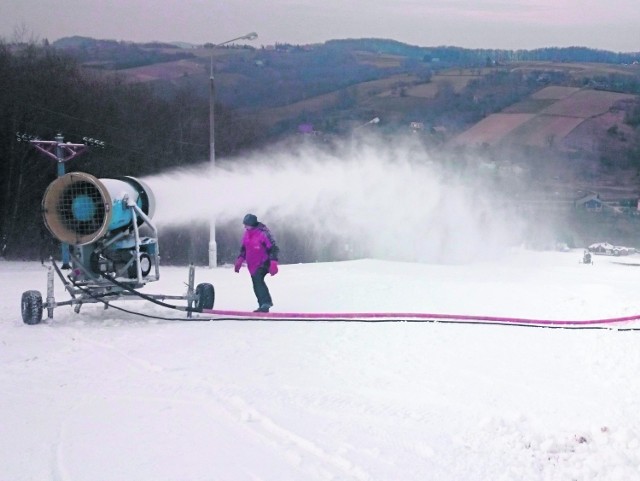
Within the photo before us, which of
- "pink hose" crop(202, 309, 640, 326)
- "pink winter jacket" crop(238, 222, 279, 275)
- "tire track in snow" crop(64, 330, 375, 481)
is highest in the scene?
"pink winter jacket" crop(238, 222, 279, 275)

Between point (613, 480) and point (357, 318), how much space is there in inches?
276

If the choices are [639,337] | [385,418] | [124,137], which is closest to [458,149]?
[124,137]

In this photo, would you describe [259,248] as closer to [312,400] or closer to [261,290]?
[261,290]

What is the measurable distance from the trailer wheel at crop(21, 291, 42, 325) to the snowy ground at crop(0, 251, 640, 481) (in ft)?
0.63

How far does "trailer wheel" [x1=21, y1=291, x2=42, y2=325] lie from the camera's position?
38.9 feet

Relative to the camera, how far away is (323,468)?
5883 mm

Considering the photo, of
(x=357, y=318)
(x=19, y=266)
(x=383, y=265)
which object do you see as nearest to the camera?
(x=357, y=318)

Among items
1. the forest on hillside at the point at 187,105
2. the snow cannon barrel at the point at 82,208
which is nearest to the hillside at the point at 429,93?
the forest on hillside at the point at 187,105

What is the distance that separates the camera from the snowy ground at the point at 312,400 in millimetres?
6016

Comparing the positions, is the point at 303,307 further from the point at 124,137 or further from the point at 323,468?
the point at 124,137

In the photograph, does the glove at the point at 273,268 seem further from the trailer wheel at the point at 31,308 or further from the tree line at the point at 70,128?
the tree line at the point at 70,128

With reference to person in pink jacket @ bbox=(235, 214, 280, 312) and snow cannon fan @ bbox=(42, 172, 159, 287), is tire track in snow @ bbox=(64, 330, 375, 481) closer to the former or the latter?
snow cannon fan @ bbox=(42, 172, 159, 287)

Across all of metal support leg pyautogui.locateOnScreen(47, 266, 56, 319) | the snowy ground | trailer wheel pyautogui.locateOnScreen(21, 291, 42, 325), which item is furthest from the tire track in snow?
metal support leg pyautogui.locateOnScreen(47, 266, 56, 319)

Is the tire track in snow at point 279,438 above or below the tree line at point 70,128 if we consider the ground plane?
below
